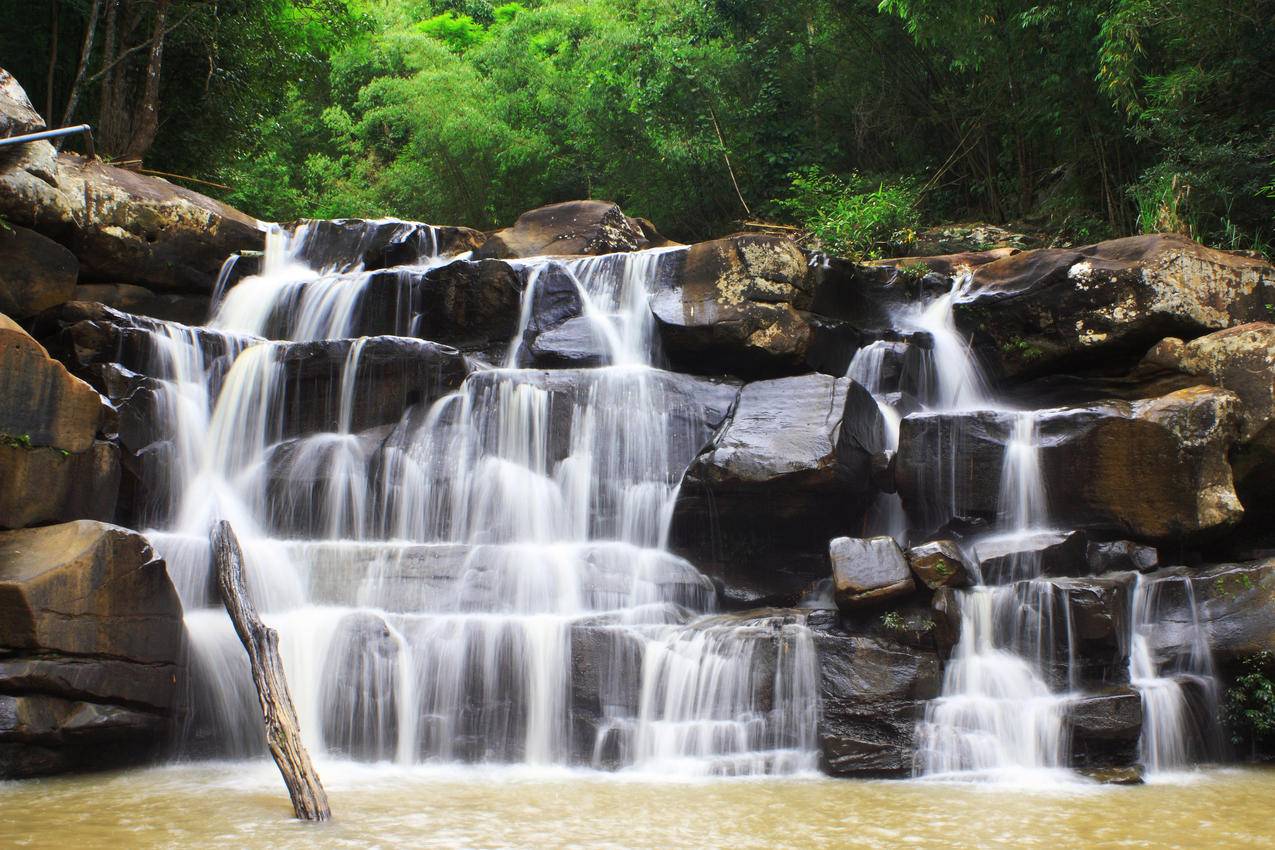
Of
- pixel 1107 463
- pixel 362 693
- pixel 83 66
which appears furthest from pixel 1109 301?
pixel 83 66

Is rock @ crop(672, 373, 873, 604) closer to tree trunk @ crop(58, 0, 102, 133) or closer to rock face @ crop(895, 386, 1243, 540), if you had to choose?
rock face @ crop(895, 386, 1243, 540)

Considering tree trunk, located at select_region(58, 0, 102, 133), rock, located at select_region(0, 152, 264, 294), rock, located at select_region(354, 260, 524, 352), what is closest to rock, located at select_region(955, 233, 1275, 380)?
rock, located at select_region(354, 260, 524, 352)

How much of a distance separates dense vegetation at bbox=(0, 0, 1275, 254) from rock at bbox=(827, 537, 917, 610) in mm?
7835

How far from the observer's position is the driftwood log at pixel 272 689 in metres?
5.91

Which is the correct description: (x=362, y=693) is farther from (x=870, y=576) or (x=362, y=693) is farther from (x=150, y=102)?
(x=150, y=102)

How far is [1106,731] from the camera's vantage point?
7.33 meters

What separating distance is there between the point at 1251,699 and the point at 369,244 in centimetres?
1299

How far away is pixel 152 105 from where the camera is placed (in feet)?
54.2

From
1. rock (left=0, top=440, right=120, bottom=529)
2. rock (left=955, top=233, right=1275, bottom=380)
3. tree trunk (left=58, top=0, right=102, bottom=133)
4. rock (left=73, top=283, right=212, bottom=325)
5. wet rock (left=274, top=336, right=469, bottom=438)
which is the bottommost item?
rock (left=0, top=440, right=120, bottom=529)

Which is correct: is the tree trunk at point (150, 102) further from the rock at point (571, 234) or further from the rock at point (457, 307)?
the rock at point (457, 307)

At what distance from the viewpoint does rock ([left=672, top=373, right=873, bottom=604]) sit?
9742 mm

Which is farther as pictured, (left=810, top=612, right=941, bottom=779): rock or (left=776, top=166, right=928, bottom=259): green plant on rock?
(left=776, top=166, right=928, bottom=259): green plant on rock

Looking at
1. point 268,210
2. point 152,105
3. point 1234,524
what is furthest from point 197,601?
point 268,210

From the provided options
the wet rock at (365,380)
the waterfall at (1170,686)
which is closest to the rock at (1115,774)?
the waterfall at (1170,686)
